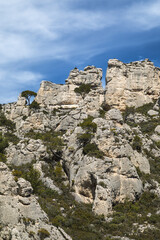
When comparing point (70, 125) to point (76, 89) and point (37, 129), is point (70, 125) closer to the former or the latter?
point (37, 129)

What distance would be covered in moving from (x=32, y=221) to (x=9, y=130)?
46690 millimetres

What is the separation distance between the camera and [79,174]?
40.1 metres

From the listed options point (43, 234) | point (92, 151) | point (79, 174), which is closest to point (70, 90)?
point (92, 151)

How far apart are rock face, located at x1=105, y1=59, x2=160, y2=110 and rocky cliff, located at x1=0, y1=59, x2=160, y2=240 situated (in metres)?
5.06

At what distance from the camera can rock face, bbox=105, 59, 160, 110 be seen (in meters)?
82.2

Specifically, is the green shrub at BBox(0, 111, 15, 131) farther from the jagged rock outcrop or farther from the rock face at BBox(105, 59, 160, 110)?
the jagged rock outcrop

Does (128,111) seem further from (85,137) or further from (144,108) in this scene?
(85,137)

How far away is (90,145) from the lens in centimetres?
Result: 4309

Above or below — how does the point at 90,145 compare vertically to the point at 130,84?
below

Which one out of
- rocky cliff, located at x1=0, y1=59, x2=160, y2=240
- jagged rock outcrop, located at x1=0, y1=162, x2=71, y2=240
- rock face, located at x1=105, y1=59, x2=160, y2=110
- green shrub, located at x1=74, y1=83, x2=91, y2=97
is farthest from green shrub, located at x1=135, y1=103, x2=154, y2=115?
jagged rock outcrop, located at x1=0, y1=162, x2=71, y2=240

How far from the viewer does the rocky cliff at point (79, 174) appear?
83.6ft

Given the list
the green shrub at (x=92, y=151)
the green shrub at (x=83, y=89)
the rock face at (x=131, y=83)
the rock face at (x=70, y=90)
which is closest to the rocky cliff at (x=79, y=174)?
the green shrub at (x=92, y=151)

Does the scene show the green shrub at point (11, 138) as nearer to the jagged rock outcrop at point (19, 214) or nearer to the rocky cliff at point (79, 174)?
the rocky cliff at point (79, 174)

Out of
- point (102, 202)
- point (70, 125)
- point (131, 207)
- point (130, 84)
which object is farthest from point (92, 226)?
point (130, 84)
